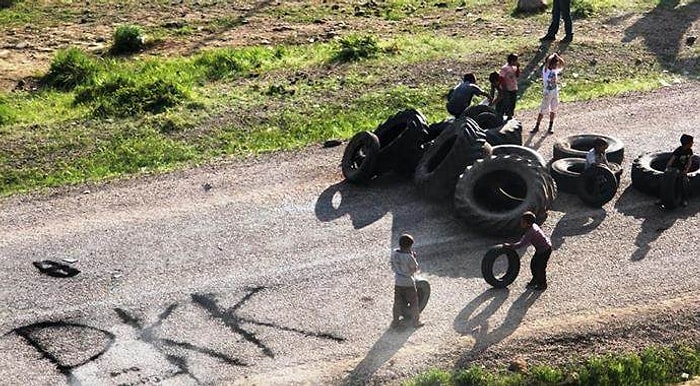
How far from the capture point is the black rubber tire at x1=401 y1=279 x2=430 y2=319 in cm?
1173

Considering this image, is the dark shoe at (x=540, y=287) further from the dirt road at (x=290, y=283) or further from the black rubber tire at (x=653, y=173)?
the black rubber tire at (x=653, y=173)

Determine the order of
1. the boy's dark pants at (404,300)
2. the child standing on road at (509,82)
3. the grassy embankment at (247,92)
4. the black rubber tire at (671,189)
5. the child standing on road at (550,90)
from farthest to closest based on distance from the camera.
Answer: the grassy embankment at (247,92) → the child standing on road at (550,90) → the child standing on road at (509,82) → the black rubber tire at (671,189) → the boy's dark pants at (404,300)

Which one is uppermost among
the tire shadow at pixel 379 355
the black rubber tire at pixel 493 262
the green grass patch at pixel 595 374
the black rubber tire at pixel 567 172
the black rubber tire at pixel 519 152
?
the black rubber tire at pixel 519 152

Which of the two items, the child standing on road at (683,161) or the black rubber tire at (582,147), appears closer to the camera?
the child standing on road at (683,161)

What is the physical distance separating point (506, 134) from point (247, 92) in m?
6.44

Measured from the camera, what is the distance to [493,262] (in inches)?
491

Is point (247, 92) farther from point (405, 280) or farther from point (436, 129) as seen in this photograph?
point (405, 280)

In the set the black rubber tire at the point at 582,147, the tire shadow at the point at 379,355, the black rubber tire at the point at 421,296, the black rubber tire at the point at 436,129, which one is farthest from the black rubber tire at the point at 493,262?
the black rubber tire at the point at 582,147

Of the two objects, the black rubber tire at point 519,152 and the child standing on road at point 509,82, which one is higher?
the child standing on road at point 509,82

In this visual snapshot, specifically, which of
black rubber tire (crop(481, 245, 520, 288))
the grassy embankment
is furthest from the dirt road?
the grassy embankment

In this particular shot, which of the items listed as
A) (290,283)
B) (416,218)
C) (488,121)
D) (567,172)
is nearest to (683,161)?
(567,172)

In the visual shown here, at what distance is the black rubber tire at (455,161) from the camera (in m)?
14.7

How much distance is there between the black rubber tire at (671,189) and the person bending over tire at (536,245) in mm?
3079

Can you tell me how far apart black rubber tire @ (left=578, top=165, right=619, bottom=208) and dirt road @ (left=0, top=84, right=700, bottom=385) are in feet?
0.69
